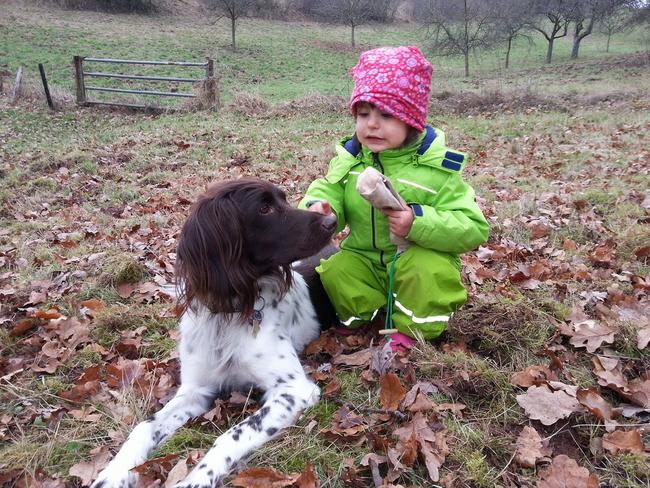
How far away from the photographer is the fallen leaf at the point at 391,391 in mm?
2602

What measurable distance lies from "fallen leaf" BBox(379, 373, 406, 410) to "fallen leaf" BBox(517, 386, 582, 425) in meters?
0.59

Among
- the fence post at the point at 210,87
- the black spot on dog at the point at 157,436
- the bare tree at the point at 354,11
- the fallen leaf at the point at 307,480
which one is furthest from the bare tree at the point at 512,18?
the fallen leaf at the point at 307,480

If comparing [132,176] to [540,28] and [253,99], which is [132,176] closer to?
[253,99]

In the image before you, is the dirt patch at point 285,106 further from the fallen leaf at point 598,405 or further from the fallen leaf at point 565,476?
the fallen leaf at point 565,476

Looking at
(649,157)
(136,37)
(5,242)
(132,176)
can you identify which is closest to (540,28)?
(136,37)

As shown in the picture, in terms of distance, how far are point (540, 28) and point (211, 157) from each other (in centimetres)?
3868

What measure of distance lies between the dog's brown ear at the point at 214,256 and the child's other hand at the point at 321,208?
0.51 meters

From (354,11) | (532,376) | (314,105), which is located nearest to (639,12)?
(354,11)

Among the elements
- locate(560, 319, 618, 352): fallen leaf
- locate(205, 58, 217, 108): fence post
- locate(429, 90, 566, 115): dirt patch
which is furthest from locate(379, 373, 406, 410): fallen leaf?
locate(205, 58, 217, 108): fence post

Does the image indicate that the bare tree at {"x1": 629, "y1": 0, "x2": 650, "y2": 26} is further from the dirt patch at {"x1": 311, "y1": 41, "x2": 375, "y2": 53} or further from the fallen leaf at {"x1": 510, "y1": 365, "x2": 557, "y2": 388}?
the fallen leaf at {"x1": 510, "y1": 365, "x2": 557, "y2": 388}

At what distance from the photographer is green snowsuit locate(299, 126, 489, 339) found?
2.90m

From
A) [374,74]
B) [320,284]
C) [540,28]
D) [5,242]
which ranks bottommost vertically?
[5,242]

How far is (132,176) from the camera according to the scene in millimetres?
8609

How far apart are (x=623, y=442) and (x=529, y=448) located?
0.39m
